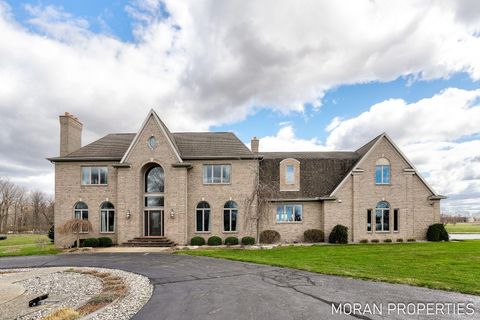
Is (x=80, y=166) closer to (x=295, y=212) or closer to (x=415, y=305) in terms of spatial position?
(x=295, y=212)

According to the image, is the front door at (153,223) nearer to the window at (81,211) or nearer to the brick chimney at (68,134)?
the window at (81,211)

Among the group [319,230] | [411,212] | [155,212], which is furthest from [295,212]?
[155,212]

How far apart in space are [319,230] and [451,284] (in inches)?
619

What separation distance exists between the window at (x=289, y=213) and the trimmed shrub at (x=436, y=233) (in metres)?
10.9

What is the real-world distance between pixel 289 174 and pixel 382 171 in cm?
790

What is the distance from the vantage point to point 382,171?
2652 centimetres

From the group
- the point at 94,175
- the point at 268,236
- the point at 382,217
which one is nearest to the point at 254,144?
the point at 268,236

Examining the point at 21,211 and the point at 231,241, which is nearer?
the point at 231,241

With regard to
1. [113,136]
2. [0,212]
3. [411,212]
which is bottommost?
[0,212]

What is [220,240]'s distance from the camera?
978 inches

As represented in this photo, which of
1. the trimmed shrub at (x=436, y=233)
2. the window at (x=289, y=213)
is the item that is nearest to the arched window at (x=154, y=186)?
the window at (x=289, y=213)

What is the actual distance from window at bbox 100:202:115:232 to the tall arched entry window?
2719mm

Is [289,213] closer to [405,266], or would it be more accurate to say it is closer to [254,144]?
[254,144]

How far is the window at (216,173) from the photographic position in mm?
26062
